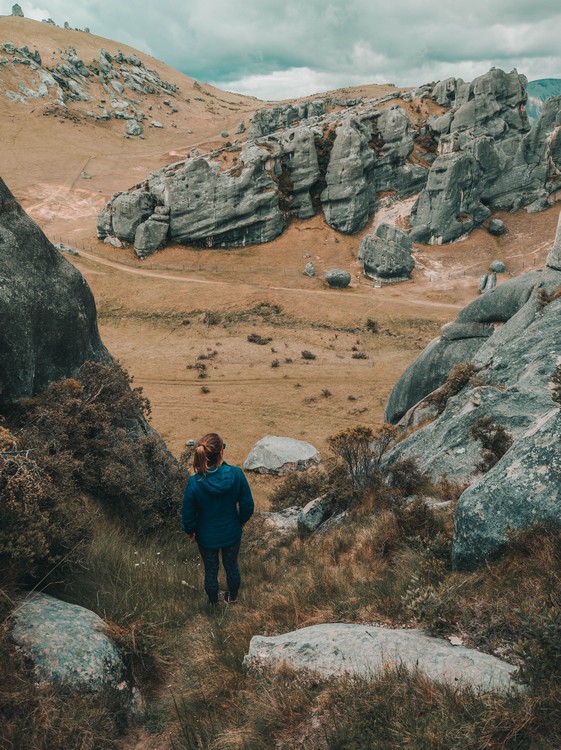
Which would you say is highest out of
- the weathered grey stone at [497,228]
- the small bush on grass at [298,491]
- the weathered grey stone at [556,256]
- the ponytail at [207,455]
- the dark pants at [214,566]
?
the weathered grey stone at [497,228]

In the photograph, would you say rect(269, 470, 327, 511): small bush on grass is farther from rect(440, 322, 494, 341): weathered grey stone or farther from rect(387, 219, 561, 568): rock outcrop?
rect(440, 322, 494, 341): weathered grey stone

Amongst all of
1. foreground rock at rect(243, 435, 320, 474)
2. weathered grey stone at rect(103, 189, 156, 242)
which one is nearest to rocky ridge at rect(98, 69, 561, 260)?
weathered grey stone at rect(103, 189, 156, 242)

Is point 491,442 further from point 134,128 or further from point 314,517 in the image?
point 134,128

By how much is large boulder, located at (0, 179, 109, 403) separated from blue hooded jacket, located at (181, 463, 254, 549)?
18.1ft

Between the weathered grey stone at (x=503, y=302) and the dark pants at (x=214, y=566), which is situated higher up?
the weathered grey stone at (x=503, y=302)

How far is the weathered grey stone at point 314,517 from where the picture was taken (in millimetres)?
11016

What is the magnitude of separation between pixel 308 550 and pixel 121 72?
202222 mm

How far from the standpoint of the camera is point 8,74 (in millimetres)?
135375

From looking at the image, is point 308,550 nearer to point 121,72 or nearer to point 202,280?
point 202,280

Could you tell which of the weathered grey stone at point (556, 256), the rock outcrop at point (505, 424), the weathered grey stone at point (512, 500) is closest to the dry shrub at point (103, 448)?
the rock outcrop at point (505, 424)

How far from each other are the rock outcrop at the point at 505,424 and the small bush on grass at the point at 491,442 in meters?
0.21

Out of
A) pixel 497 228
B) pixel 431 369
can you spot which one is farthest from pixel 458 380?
pixel 497 228

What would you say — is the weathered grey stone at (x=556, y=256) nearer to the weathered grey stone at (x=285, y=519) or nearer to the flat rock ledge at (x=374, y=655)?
the weathered grey stone at (x=285, y=519)

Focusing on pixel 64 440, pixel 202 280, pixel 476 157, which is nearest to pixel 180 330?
pixel 202 280
